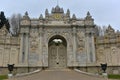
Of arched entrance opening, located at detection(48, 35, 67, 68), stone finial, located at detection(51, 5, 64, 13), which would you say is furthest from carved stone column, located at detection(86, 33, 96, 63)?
stone finial, located at detection(51, 5, 64, 13)

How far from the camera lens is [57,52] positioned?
3800 centimetres

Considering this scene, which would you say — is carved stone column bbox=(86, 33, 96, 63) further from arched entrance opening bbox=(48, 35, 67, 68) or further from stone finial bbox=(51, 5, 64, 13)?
stone finial bbox=(51, 5, 64, 13)

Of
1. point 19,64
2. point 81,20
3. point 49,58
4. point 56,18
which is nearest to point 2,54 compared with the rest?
point 19,64

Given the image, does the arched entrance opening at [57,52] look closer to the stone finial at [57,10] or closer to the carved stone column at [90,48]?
the carved stone column at [90,48]

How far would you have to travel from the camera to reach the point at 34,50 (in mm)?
35719

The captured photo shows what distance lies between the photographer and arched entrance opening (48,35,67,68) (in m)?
37.3

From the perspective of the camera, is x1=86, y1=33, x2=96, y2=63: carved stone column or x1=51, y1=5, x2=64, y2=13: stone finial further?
x1=51, y1=5, x2=64, y2=13: stone finial

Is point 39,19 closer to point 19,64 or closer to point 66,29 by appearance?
point 66,29

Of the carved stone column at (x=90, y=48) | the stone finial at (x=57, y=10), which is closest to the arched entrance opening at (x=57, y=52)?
the carved stone column at (x=90, y=48)

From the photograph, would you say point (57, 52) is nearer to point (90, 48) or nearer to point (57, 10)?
point (90, 48)

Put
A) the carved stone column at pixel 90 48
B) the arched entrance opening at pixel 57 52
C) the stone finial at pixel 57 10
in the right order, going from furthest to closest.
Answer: the stone finial at pixel 57 10 → the arched entrance opening at pixel 57 52 → the carved stone column at pixel 90 48

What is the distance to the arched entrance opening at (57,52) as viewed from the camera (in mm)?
37309

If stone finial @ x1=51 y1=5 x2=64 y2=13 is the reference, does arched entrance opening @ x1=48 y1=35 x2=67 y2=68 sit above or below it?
below

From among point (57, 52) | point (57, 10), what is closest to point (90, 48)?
point (57, 52)
